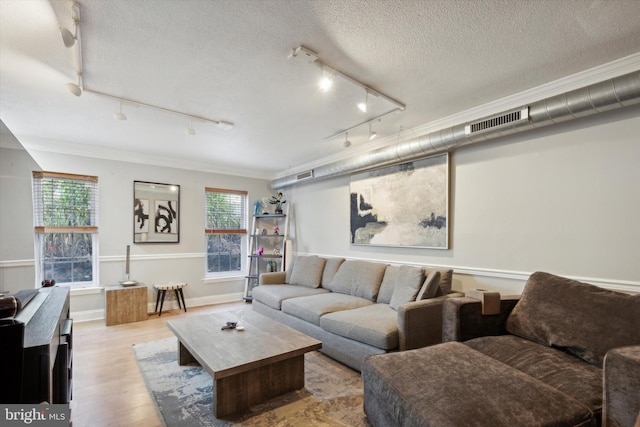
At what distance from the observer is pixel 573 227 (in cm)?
241

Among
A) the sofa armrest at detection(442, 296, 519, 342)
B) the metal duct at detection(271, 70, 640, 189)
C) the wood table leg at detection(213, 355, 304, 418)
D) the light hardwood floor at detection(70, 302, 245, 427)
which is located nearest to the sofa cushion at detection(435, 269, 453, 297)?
the sofa armrest at detection(442, 296, 519, 342)

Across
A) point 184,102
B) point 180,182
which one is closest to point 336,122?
point 184,102

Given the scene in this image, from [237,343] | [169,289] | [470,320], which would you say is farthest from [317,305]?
[169,289]

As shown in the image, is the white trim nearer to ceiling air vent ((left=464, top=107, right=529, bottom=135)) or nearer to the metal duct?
the metal duct

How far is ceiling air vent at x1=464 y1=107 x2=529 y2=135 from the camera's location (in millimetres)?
2439

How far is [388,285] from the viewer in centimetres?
338

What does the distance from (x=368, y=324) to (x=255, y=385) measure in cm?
Answer: 103

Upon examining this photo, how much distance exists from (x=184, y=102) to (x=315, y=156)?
7.77ft

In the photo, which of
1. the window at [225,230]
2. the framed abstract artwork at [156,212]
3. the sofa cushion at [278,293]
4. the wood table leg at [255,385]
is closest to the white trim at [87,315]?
the framed abstract artwork at [156,212]

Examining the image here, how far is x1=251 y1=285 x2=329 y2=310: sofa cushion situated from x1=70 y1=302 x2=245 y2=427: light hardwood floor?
1241 millimetres

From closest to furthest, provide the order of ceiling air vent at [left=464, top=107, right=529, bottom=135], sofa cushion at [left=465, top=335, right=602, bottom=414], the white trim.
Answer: sofa cushion at [left=465, top=335, right=602, bottom=414] < ceiling air vent at [left=464, top=107, right=529, bottom=135] < the white trim

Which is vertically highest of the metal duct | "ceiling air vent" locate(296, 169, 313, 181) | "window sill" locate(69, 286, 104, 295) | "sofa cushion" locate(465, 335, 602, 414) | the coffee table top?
the metal duct

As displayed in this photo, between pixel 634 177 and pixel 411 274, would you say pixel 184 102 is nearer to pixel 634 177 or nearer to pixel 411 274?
pixel 411 274

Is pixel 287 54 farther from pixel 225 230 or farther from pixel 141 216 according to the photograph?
pixel 225 230
